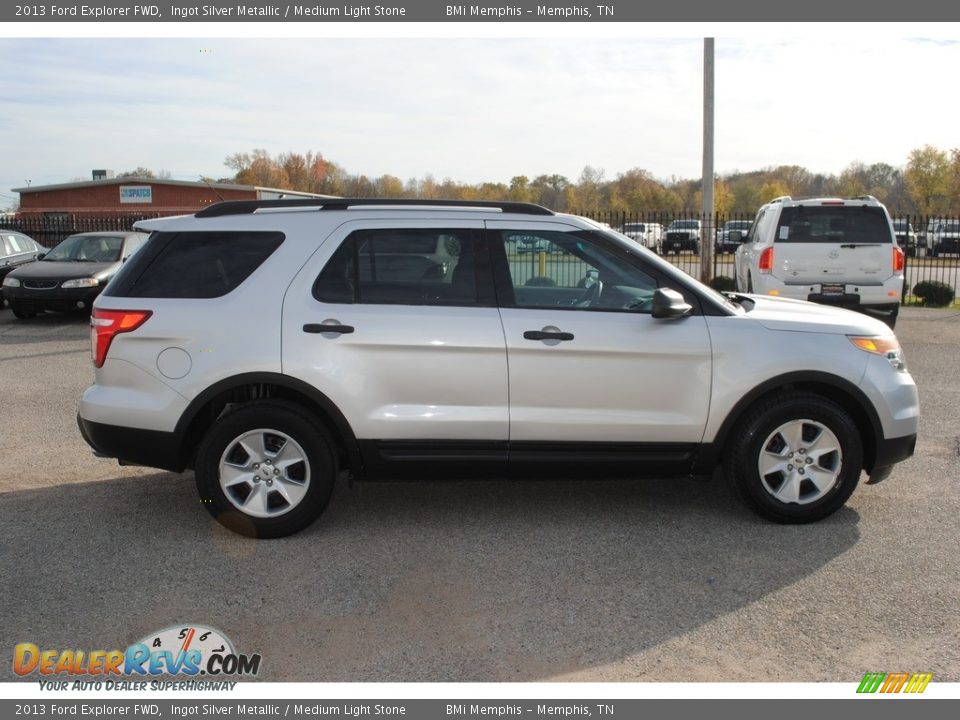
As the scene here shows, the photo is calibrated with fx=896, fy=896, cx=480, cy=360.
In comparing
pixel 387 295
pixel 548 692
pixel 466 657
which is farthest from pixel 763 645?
pixel 387 295

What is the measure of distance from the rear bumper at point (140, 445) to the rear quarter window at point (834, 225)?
8879mm

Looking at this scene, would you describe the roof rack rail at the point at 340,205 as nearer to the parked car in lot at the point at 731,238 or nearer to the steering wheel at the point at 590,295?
the steering wheel at the point at 590,295

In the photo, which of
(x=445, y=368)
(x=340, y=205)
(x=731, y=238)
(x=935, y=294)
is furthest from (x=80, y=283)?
(x=731, y=238)

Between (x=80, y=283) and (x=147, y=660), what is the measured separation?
42.0 feet

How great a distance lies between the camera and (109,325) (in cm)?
500

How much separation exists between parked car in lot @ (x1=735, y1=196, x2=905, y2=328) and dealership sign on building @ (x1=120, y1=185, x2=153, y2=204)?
4737 centimetres

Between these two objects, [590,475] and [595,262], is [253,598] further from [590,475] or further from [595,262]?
[595,262]

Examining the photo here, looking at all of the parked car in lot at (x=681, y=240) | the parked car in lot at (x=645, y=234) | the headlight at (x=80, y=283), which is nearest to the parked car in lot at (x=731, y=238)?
the parked car in lot at (x=681, y=240)

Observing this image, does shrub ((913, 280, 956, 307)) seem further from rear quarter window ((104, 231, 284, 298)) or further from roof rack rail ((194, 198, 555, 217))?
rear quarter window ((104, 231, 284, 298))

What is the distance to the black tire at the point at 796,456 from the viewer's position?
509 cm

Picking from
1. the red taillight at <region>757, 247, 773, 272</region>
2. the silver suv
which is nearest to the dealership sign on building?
the red taillight at <region>757, 247, 773, 272</region>

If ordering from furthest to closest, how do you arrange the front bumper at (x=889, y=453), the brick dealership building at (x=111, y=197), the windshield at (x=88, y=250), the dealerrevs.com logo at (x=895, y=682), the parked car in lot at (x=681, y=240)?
the brick dealership building at (x=111, y=197) < the parked car in lot at (x=681, y=240) < the windshield at (x=88, y=250) < the front bumper at (x=889, y=453) < the dealerrevs.com logo at (x=895, y=682)

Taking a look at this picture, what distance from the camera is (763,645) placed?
3.80 metres

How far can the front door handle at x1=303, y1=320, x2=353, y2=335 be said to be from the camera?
4926 mm
